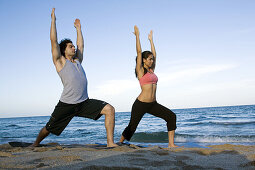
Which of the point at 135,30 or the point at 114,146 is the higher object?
the point at 135,30

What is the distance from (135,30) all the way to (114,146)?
220 centimetres

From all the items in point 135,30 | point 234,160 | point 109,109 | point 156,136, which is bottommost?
point 156,136

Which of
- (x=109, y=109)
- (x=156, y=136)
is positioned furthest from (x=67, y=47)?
(x=156, y=136)

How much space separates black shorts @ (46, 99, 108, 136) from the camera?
4145mm

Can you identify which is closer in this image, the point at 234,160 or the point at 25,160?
the point at 25,160

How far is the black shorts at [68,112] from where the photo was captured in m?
4.14

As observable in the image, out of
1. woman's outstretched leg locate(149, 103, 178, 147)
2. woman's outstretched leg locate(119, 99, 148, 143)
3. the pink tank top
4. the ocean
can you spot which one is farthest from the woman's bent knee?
the ocean

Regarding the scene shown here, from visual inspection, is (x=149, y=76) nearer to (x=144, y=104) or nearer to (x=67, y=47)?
(x=144, y=104)

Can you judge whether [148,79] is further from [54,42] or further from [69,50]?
[54,42]

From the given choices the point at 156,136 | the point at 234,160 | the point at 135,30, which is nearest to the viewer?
the point at 234,160

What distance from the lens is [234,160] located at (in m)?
3.23

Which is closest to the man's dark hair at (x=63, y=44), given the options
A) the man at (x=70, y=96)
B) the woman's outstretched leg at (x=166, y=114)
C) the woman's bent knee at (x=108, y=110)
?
the man at (x=70, y=96)

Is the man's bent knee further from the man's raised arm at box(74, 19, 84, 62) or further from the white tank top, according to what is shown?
the man's raised arm at box(74, 19, 84, 62)

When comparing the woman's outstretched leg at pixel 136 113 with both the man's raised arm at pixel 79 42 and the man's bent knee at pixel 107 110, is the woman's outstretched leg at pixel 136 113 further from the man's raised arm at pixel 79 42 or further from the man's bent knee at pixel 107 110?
the man's raised arm at pixel 79 42
